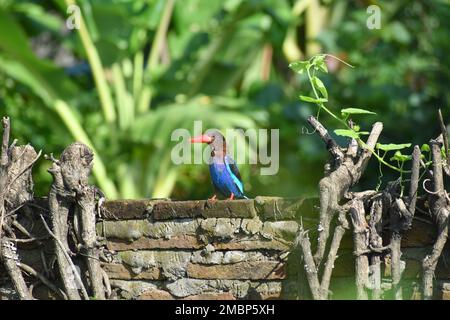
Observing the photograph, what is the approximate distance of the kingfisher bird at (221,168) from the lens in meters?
5.12

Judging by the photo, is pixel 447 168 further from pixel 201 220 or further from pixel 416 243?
pixel 201 220

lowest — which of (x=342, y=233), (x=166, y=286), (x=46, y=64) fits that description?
(x=166, y=286)

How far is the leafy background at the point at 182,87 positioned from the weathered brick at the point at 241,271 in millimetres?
4737

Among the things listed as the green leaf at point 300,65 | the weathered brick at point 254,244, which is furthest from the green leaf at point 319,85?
the weathered brick at point 254,244

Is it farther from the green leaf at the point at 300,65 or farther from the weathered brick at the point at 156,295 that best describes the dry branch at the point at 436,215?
the weathered brick at the point at 156,295

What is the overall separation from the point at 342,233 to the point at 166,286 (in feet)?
2.95

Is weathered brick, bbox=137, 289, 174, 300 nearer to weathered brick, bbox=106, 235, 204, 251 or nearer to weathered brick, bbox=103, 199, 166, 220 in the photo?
weathered brick, bbox=106, 235, 204, 251

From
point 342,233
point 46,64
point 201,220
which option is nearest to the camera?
point 342,233

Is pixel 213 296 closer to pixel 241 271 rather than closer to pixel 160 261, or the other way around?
pixel 241 271

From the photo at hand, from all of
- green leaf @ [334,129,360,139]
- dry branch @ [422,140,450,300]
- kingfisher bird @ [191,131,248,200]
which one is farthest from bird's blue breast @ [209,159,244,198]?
dry branch @ [422,140,450,300]

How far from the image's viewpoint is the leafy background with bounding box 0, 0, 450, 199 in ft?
30.3

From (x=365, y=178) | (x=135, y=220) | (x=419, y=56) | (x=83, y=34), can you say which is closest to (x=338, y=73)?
(x=419, y=56)

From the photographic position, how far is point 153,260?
424cm

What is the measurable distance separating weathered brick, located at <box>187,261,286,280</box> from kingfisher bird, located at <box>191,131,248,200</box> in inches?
41.2
